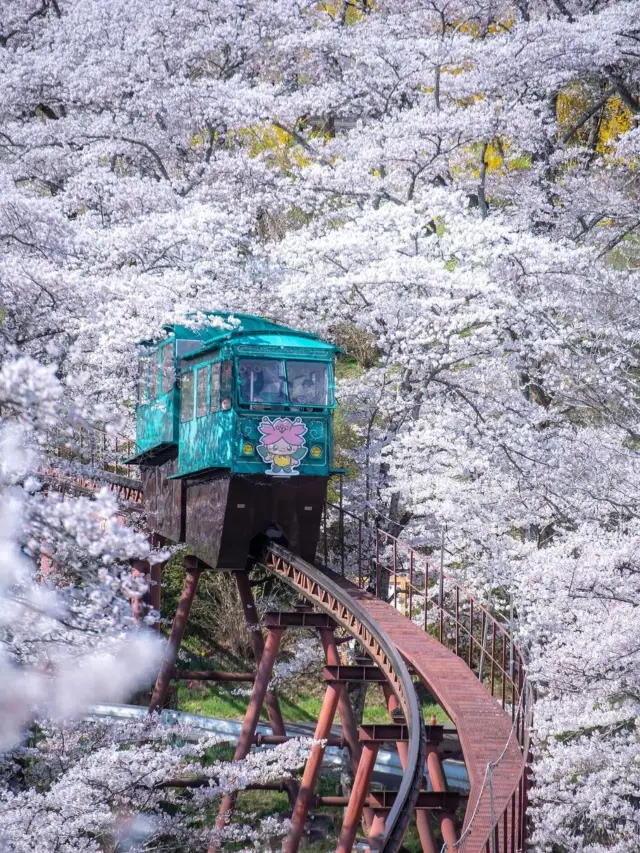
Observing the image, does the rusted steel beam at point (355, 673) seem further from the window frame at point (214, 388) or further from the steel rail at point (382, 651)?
the window frame at point (214, 388)

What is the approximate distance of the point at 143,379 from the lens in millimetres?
17031

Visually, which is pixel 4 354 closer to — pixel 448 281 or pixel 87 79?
pixel 448 281

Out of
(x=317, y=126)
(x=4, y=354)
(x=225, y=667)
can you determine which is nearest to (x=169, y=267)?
(x=4, y=354)

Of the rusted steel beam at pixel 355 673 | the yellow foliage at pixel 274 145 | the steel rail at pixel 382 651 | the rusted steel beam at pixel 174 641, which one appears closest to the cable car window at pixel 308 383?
the steel rail at pixel 382 651

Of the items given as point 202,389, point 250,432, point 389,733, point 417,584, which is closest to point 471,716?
point 389,733

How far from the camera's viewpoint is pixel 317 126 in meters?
32.9

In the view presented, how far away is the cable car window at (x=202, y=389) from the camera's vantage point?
48.3ft

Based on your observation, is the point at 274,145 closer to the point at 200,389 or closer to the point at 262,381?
the point at 200,389

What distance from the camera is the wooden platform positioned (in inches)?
362

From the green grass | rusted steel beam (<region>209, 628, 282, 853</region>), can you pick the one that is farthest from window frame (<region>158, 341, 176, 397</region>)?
the green grass

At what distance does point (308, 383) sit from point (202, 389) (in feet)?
4.83

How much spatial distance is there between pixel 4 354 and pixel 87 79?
13.1 m

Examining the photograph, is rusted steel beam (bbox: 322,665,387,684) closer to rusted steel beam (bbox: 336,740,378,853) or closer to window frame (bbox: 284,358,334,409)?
rusted steel beam (bbox: 336,740,378,853)

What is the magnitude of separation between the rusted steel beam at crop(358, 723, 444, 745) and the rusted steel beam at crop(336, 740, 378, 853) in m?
0.23
